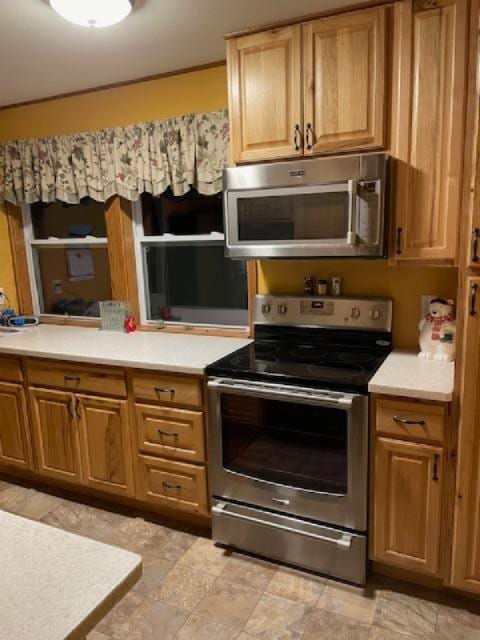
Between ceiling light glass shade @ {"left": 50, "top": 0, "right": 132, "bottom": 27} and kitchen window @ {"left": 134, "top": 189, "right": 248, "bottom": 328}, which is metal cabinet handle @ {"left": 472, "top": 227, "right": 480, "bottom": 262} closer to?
kitchen window @ {"left": 134, "top": 189, "right": 248, "bottom": 328}

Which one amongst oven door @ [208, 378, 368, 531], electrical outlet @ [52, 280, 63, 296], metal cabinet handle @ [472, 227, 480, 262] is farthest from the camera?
Result: electrical outlet @ [52, 280, 63, 296]

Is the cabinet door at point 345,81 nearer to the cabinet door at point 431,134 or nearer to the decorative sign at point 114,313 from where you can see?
the cabinet door at point 431,134

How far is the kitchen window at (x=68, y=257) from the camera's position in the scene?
10.5 ft

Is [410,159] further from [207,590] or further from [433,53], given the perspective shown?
[207,590]

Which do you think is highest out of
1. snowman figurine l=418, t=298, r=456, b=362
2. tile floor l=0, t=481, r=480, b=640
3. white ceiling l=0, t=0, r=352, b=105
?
white ceiling l=0, t=0, r=352, b=105

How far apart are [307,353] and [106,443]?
1157 millimetres

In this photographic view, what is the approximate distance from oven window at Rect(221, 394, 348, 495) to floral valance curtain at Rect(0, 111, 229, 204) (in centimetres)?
124

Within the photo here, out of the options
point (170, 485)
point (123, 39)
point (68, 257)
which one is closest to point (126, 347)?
point (170, 485)

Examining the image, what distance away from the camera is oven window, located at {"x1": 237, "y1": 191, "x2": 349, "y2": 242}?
1971mm

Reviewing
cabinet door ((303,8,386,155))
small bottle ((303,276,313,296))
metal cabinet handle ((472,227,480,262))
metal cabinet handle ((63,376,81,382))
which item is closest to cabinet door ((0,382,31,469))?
metal cabinet handle ((63,376,81,382))

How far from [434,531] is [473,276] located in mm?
994

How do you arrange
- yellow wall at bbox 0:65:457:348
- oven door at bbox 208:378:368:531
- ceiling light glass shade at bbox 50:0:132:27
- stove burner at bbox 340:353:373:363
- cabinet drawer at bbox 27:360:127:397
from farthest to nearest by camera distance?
cabinet drawer at bbox 27:360:127:397, yellow wall at bbox 0:65:457:348, stove burner at bbox 340:353:373:363, oven door at bbox 208:378:368:531, ceiling light glass shade at bbox 50:0:132:27

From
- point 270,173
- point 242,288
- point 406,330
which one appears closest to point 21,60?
point 270,173

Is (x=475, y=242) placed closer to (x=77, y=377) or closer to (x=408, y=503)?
(x=408, y=503)
